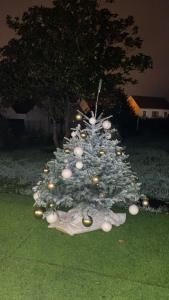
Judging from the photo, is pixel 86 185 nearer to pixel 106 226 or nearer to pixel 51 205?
pixel 51 205

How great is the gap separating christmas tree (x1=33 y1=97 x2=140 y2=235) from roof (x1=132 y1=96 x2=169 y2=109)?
170 feet

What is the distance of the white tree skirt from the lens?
6.43 meters

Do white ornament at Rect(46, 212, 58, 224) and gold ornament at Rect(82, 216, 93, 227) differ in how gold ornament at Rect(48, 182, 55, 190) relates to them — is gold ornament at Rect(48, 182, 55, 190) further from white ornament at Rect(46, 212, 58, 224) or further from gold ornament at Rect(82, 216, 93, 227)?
gold ornament at Rect(82, 216, 93, 227)

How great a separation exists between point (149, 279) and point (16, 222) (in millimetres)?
2858

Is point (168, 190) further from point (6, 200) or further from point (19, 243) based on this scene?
point (19, 243)

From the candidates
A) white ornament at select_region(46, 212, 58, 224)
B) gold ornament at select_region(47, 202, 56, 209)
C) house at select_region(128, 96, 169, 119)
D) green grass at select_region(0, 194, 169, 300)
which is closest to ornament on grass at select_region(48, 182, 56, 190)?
gold ornament at select_region(47, 202, 56, 209)

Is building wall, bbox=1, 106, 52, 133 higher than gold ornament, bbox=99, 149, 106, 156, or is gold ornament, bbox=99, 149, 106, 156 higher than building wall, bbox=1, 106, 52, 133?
gold ornament, bbox=99, 149, 106, 156

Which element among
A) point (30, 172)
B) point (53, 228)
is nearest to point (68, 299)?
point (53, 228)

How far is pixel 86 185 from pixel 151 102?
5534cm

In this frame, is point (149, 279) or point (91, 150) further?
point (91, 150)

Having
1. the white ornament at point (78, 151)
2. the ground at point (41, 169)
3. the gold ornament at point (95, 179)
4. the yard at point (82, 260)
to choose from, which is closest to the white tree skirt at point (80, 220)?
the yard at point (82, 260)

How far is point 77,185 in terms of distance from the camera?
6.54 m

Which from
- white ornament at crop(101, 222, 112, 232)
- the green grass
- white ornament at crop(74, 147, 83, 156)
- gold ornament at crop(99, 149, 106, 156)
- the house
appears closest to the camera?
the green grass

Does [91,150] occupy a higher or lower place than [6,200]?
higher
